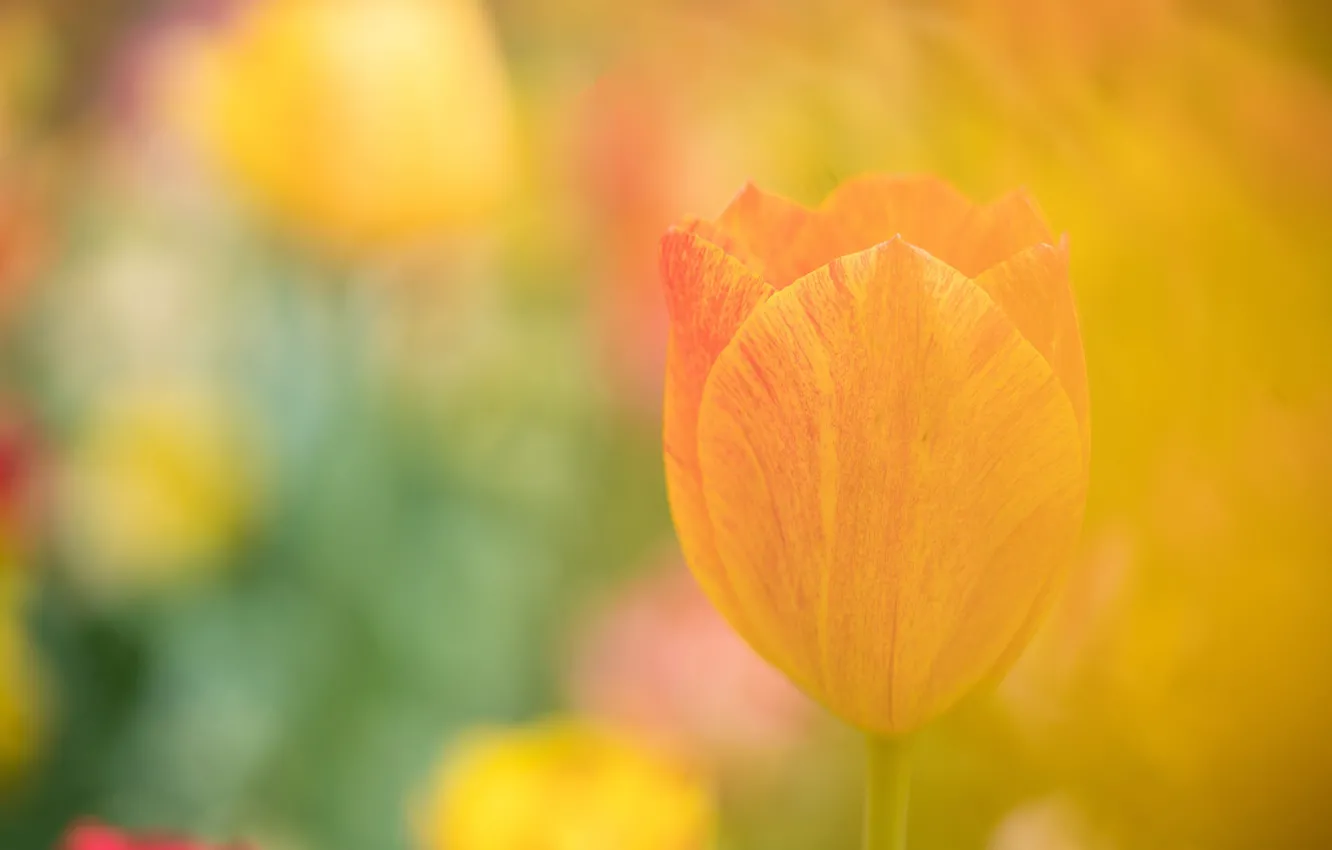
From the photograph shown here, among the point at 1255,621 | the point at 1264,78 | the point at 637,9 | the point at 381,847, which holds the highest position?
the point at 637,9

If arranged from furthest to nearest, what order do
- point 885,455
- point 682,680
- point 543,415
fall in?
point 543,415
point 682,680
point 885,455

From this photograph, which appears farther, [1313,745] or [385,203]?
[385,203]

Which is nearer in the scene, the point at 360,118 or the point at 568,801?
the point at 568,801

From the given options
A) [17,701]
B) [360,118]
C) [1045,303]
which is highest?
[360,118]

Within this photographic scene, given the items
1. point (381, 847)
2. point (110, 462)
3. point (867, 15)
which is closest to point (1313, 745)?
point (867, 15)

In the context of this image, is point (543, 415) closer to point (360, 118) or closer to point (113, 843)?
point (360, 118)

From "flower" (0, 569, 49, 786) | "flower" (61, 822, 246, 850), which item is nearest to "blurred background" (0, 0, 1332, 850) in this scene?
"flower" (0, 569, 49, 786)

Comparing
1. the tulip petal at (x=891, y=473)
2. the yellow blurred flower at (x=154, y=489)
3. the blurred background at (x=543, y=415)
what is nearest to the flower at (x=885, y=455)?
the tulip petal at (x=891, y=473)

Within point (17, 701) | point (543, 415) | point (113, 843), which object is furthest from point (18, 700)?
point (113, 843)

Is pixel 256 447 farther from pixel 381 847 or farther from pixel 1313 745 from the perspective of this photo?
pixel 1313 745
